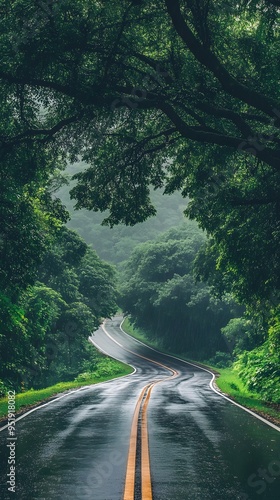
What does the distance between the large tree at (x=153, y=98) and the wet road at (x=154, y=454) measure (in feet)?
17.5

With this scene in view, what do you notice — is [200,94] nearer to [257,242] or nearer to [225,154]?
[225,154]

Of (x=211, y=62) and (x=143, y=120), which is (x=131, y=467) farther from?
(x=143, y=120)

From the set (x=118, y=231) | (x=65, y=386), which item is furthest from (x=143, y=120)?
(x=118, y=231)

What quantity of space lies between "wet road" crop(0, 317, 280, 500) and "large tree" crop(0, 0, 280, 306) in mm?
5326

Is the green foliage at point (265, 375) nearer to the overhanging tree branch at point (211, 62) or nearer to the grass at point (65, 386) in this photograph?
the grass at point (65, 386)

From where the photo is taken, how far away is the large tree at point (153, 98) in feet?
38.2

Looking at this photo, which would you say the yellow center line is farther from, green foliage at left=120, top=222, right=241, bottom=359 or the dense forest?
green foliage at left=120, top=222, right=241, bottom=359

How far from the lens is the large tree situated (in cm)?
1165

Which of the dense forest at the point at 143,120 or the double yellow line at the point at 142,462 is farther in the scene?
the dense forest at the point at 143,120

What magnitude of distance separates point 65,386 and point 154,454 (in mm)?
23259

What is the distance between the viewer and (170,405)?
18.5 m

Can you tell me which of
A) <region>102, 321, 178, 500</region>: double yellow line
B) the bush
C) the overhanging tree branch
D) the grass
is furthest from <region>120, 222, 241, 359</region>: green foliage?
the overhanging tree branch

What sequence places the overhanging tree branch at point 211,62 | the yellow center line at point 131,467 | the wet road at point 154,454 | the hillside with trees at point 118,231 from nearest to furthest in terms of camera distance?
the yellow center line at point 131,467
the wet road at point 154,454
the overhanging tree branch at point 211,62
the hillside with trees at point 118,231

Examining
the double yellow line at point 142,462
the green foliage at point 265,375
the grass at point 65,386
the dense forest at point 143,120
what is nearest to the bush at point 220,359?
the grass at point 65,386
